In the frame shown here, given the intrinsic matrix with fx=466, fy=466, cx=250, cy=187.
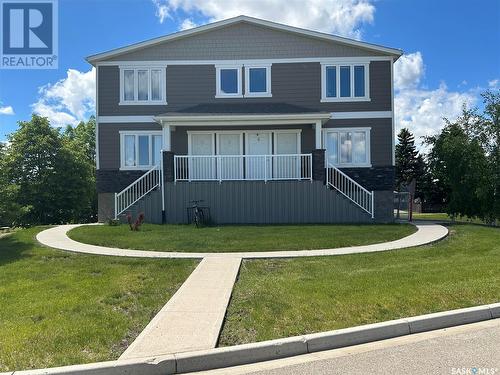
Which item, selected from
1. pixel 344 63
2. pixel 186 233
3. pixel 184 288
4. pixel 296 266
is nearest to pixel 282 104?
pixel 344 63

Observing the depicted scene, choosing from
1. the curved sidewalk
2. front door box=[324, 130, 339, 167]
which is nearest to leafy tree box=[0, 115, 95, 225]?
the curved sidewalk

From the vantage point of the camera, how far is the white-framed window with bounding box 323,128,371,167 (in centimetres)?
2025

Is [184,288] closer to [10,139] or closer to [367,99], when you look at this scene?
[367,99]

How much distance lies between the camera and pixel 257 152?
20.1 meters

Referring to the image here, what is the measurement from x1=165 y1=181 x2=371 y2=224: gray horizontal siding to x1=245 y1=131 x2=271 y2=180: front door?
123cm

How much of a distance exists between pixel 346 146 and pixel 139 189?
29.5ft

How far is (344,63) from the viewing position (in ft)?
66.8

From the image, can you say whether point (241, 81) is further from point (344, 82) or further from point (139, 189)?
point (139, 189)

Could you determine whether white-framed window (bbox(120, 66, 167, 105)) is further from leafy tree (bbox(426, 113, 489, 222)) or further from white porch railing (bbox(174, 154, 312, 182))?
leafy tree (bbox(426, 113, 489, 222))

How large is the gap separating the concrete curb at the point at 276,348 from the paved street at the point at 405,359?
0.12 m

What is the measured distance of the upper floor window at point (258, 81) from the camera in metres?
20.5

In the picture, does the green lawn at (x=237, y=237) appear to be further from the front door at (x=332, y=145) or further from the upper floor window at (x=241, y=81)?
the upper floor window at (x=241, y=81)

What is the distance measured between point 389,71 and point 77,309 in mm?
17573

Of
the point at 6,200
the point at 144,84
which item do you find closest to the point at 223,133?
the point at 144,84
